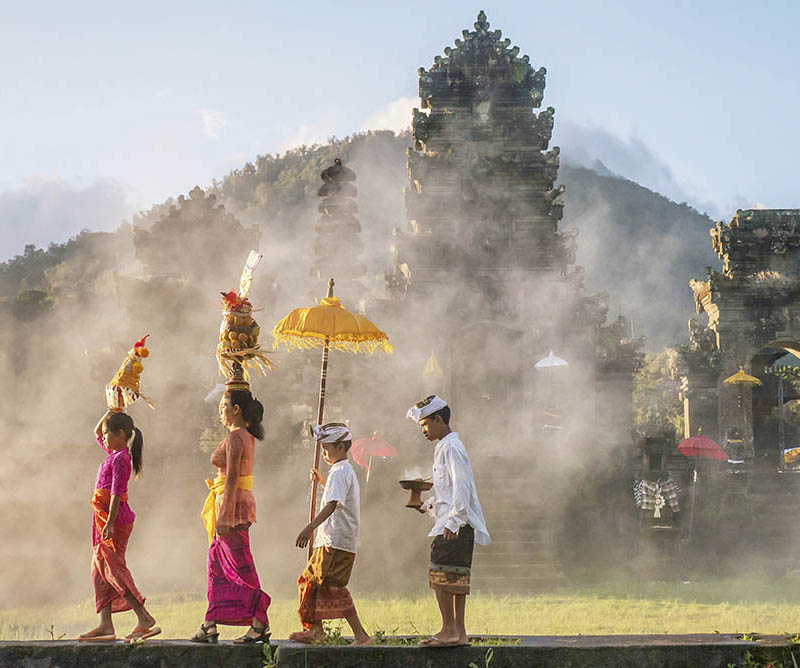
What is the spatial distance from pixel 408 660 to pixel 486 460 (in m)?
14.7

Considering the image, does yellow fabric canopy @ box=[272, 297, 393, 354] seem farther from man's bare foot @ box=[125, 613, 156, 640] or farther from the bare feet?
the bare feet

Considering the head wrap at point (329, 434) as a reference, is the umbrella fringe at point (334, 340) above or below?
above

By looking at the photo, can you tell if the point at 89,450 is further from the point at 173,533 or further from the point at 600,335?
the point at 600,335

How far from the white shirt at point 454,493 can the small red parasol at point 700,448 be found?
1495 centimetres

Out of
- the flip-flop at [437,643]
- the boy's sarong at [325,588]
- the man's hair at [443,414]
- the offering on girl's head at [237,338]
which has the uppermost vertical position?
the offering on girl's head at [237,338]

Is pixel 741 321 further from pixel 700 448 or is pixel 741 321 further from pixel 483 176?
pixel 483 176

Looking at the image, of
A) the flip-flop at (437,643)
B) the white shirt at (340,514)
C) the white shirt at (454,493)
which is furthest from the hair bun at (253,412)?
the flip-flop at (437,643)

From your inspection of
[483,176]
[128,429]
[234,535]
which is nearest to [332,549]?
[234,535]

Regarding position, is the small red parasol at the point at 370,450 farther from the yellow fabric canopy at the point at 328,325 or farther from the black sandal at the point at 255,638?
the black sandal at the point at 255,638

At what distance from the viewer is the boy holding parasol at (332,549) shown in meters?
8.45

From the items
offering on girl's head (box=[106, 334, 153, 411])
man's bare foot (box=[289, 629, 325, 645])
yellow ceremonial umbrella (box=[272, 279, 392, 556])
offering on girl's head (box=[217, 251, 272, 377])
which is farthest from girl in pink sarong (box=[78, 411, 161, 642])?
yellow ceremonial umbrella (box=[272, 279, 392, 556])

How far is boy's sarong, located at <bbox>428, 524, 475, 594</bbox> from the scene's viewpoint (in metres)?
7.88

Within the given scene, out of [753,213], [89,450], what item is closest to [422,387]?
[89,450]

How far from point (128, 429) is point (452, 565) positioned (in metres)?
3.35
